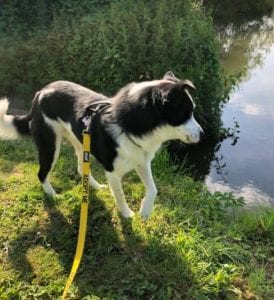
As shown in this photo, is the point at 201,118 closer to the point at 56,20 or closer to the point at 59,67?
the point at 59,67

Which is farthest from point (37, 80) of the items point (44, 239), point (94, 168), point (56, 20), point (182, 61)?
point (44, 239)

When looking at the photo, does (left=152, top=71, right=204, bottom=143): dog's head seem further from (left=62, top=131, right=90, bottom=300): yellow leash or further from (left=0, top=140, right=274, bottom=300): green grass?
(left=0, top=140, right=274, bottom=300): green grass

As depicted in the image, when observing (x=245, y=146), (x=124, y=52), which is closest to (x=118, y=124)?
(x=124, y=52)

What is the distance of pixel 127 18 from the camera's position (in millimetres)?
6766

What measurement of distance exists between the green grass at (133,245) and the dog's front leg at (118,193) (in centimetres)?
8

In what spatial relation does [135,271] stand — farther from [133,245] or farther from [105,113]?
[105,113]

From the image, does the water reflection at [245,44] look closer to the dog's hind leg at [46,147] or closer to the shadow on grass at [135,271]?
the dog's hind leg at [46,147]

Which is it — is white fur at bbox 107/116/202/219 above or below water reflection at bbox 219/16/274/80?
above

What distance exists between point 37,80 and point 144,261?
4660 millimetres

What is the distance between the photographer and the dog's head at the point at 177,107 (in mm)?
2789

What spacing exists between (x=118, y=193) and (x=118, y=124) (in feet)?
2.06

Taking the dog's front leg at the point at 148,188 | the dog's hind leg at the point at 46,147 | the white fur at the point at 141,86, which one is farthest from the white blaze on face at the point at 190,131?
the dog's hind leg at the point at 46,147

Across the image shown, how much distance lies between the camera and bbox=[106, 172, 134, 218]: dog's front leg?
133 inches

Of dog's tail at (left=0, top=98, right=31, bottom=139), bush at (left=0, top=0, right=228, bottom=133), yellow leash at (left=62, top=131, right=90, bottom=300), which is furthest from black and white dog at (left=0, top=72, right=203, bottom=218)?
bush at (left=0, top=0, right=228, bottom=133)
